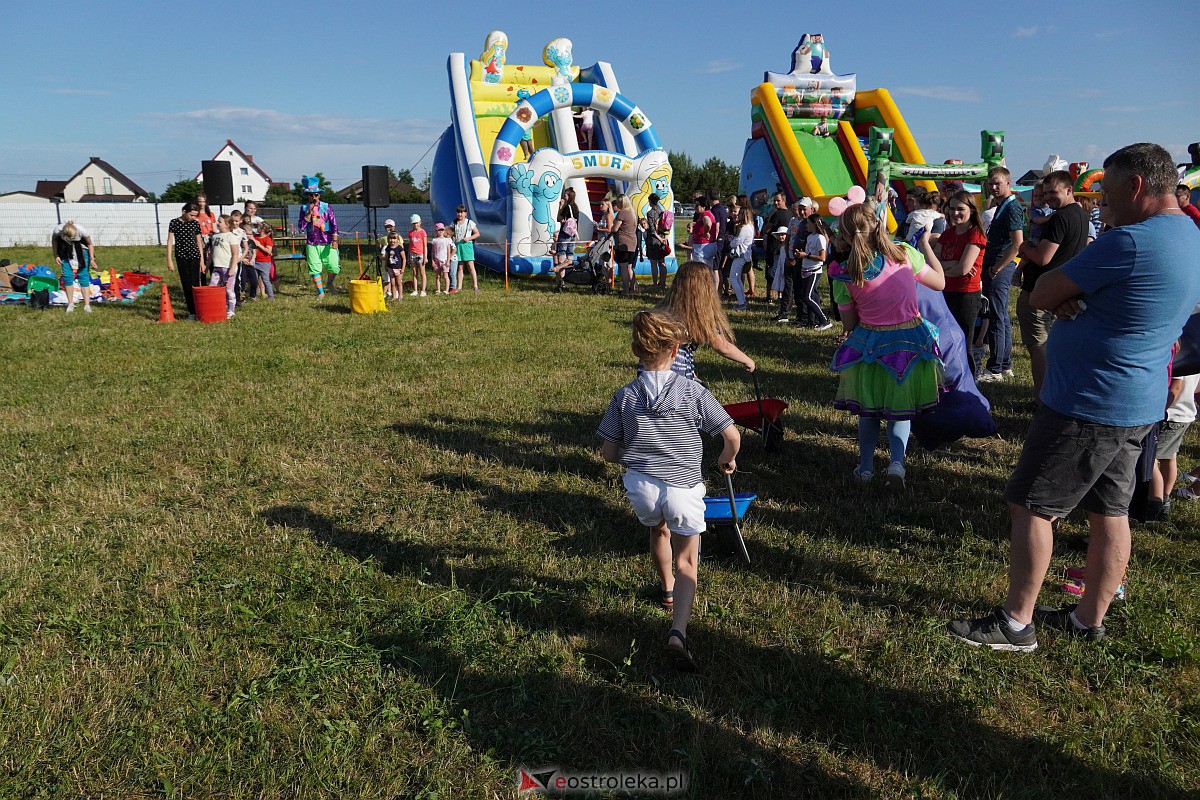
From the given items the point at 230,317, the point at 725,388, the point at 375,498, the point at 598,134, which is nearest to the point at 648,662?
the point at 375,498

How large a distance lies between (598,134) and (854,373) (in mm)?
18502

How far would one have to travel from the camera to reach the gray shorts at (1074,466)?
315 cm

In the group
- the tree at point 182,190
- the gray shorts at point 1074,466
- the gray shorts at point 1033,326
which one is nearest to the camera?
the gray shorts at point 1074,466

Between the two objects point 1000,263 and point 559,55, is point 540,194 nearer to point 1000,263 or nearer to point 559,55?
point 559,55

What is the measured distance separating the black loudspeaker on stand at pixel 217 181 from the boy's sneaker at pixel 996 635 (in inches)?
826

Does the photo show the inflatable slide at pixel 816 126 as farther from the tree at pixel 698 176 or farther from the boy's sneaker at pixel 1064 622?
the tree at pixel 698 176

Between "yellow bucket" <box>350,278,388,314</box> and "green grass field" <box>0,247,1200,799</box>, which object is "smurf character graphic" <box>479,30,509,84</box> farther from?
"green grass field" <box>0,247,1200,799</box>

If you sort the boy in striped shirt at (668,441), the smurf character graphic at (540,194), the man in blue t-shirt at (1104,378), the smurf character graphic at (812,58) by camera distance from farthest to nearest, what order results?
the smurf character graphic at (812,58)
the smurf character graphic at (540,194)
the boy in striped shirt at (668,441)
the man in blue t-shirt at (1104,378)

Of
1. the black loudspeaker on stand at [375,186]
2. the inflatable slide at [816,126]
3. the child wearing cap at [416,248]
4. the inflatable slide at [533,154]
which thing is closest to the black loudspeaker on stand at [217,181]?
the black loudspeaker on stand at [375,186]

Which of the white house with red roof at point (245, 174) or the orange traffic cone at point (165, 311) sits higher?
the white house with red roof at point (245, 174)

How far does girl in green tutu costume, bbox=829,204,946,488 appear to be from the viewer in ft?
16.3

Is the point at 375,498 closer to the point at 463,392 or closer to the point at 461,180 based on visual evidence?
the point at 463,392

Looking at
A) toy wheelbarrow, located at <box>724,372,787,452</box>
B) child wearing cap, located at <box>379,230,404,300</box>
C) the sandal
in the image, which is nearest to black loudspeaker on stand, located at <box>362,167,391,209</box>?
child wearing cap, located at <box>379,230,404,300</box>

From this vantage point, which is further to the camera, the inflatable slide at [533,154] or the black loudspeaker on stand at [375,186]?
the black loudspeaker on stand at [375,186]
